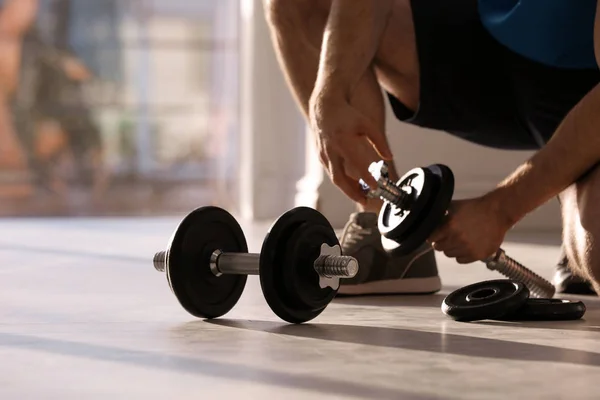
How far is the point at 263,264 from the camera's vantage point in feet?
3.35

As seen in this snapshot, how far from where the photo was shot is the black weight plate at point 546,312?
1.16m

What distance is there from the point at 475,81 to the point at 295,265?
57 centimetres

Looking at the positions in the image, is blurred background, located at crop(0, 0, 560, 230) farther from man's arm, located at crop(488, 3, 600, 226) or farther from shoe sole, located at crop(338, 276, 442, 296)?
man's arm, located at crop(488, 3, 600, 226)

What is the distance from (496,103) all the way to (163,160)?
134 inches

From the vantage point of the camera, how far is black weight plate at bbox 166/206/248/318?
1092 mm

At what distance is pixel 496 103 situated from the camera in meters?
1.49

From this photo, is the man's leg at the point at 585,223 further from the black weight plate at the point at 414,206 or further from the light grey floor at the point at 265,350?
the black weight plate at the point at 414,206

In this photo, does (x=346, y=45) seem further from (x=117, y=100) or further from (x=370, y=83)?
(x=117, y=100)

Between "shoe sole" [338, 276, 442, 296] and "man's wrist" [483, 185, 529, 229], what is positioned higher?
"man's wrist" [483, 185, 529, 229]

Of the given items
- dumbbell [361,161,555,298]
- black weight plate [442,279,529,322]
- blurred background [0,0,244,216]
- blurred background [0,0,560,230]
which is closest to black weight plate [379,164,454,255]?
dumbbell [361,161,555,298]

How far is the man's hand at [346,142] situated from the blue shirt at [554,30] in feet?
1.01

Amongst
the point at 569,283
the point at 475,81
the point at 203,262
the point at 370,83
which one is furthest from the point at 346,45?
the point at 569,283

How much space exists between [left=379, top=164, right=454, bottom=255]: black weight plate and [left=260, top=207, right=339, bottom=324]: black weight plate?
0.27 ft

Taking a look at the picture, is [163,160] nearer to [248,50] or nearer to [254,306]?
[248,50]
